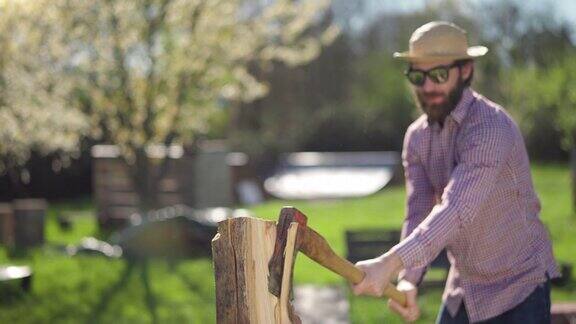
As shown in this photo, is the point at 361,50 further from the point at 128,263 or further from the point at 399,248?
the point at 399,248

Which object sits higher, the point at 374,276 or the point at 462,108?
the point at 462,108

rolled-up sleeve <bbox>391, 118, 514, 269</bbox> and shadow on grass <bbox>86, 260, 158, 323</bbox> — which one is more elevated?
rolled-up sleeve <bbox>391, 118, 514, 269</bbox>

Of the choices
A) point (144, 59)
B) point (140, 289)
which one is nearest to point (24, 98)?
point (144, 59)

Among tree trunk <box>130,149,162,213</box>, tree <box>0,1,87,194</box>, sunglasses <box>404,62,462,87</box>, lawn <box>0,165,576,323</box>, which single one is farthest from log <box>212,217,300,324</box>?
tree trunk <box>130,149,162,213</box>

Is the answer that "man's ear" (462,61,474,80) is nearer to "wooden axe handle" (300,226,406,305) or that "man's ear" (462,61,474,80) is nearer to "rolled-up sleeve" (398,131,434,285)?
"rolled-up sleeve" (398,131,434,285)

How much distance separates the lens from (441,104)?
3.82m

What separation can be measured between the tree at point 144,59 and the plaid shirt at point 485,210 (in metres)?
10.5

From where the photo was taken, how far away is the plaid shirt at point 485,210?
3.47 meters

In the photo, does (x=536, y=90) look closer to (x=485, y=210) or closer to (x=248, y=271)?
(x=485, y=210)

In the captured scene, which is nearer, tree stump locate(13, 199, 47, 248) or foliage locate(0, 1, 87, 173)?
foliage locate(0, 1, 87, 173)

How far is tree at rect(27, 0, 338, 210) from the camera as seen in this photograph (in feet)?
46.4

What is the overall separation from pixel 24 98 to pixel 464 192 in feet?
31.8

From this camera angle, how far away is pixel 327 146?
109ft

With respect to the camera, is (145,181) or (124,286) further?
(145,181)
